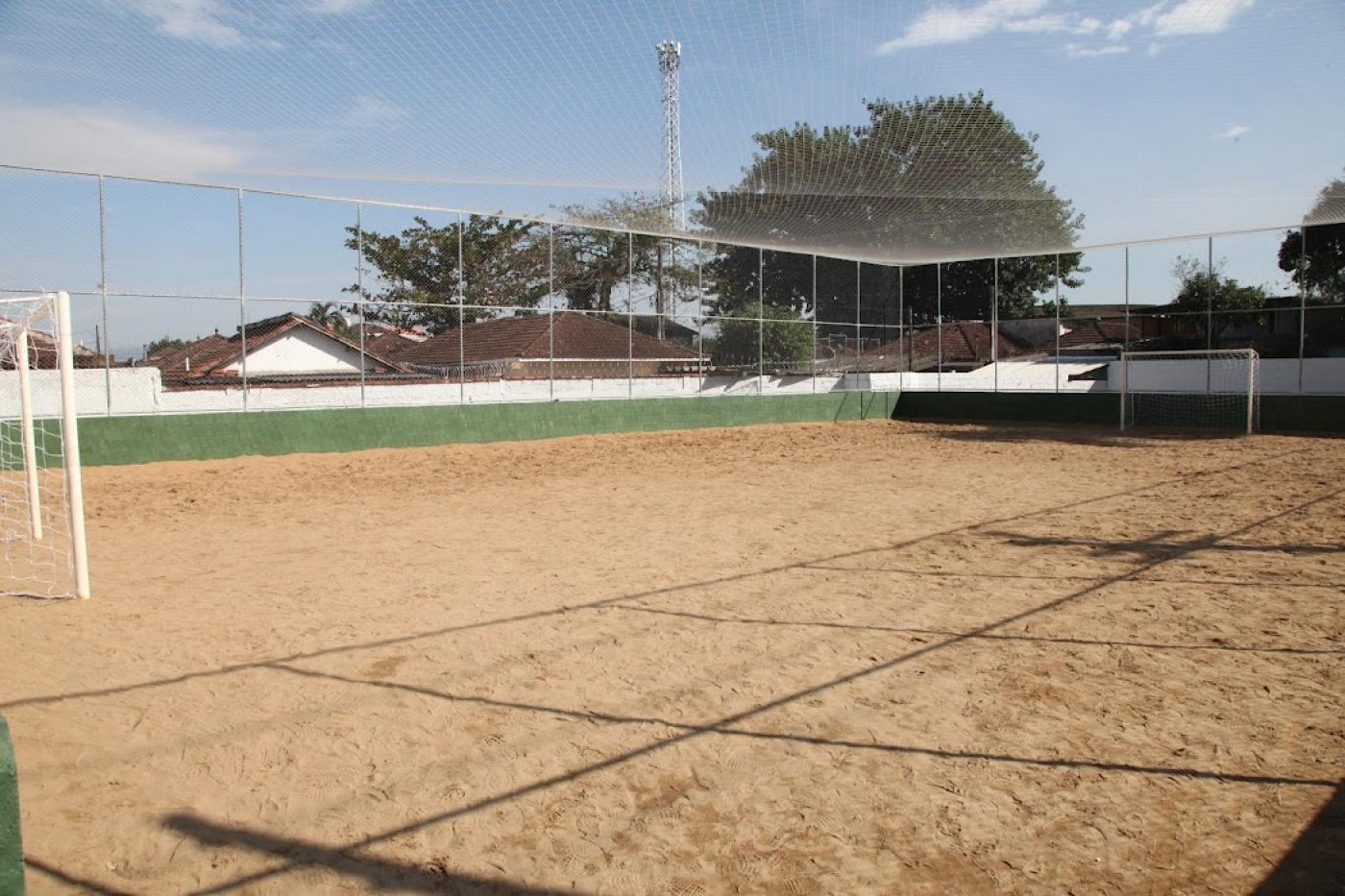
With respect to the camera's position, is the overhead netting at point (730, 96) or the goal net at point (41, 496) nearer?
the goal net at point (41, 496)

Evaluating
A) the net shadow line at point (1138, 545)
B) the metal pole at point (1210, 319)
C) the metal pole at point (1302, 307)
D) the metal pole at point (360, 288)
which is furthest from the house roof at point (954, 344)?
the net shadow line at point (1138, 545)

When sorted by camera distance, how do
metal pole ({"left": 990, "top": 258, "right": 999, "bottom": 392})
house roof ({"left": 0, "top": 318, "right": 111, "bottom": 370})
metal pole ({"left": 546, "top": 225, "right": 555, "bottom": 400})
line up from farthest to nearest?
metal pole ({"left": 990, "top": 258, "right": 999, "bottom": 392})
metal pole ({"left": 546, "top": 225, "right": 555, "bottom": 400})
house roof ({"left": 0, "top": 318, "right": 111, "bottom": 370})

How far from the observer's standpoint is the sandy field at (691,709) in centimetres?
280

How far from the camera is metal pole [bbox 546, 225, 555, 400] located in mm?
17000

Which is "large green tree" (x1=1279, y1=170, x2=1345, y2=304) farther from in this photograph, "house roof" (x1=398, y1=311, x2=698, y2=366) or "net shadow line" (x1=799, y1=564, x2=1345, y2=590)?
"net shadow line" (x1=799, y1=564, x2=1345, y2=590)

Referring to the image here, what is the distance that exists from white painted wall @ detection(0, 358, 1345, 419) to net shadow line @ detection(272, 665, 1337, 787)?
9425mm

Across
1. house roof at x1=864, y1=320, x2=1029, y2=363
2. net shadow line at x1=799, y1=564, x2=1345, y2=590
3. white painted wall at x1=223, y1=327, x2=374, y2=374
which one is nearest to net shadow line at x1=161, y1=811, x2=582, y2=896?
net shadow line at x1=799, y1=564, x2=1345, y2=590

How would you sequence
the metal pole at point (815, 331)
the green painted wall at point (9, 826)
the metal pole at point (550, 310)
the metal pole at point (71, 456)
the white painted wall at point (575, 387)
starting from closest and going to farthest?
the green painted wall at point (9, 826), the metal pole at point (71, 456), the white painted wall at point (575, 387), the metal pole at point (550, 310), the metal pole at point (815, 331)

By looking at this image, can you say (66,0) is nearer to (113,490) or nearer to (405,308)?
(113,490)

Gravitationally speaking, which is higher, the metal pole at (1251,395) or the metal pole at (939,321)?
the metal pole at (939,321)

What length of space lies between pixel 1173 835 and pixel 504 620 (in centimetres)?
351

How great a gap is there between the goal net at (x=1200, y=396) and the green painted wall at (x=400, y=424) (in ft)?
21.4

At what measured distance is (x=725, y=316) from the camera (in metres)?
20.1

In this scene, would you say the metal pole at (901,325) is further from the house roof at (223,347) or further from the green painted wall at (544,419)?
the house roof at (223,347)
